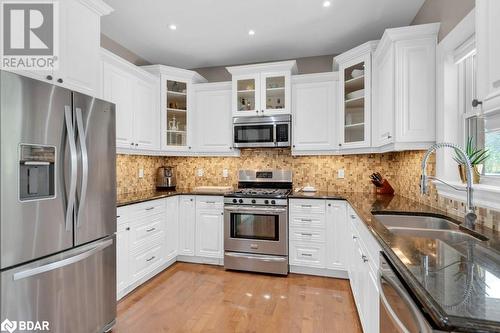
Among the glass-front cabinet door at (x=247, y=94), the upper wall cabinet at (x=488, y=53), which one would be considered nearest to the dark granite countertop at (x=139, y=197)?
the glass-front cabinet door at (x=247, y=94)

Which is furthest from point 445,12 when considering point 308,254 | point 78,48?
point 78,48

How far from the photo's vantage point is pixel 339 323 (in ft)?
7.02

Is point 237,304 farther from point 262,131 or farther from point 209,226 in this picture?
point 262,131

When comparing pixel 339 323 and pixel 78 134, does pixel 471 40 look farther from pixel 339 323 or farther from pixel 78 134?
pixel 78 134

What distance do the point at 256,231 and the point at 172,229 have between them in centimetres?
109

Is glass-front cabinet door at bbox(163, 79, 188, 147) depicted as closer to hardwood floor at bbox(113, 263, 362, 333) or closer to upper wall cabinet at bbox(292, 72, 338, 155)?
upper wall cabinet at bbox(292, 72, 338, 155)

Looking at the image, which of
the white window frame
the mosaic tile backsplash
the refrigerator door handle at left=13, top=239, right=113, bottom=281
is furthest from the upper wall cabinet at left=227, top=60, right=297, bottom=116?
the refrigerator door handle at left=13, top=239, right=113, bottom=281

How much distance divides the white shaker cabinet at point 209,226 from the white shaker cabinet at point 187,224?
70mm

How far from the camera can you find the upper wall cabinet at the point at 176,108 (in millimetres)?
3520

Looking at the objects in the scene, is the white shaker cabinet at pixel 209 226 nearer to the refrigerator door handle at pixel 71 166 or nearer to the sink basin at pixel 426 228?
the refrigerator door handle at pixel 71 166

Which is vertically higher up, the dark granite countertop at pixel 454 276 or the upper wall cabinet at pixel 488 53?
the upper wall cabinet at pixel 488 53

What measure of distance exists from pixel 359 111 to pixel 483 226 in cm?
187

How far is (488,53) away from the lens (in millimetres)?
1116

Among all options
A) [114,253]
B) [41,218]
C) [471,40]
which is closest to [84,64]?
[41,218]
